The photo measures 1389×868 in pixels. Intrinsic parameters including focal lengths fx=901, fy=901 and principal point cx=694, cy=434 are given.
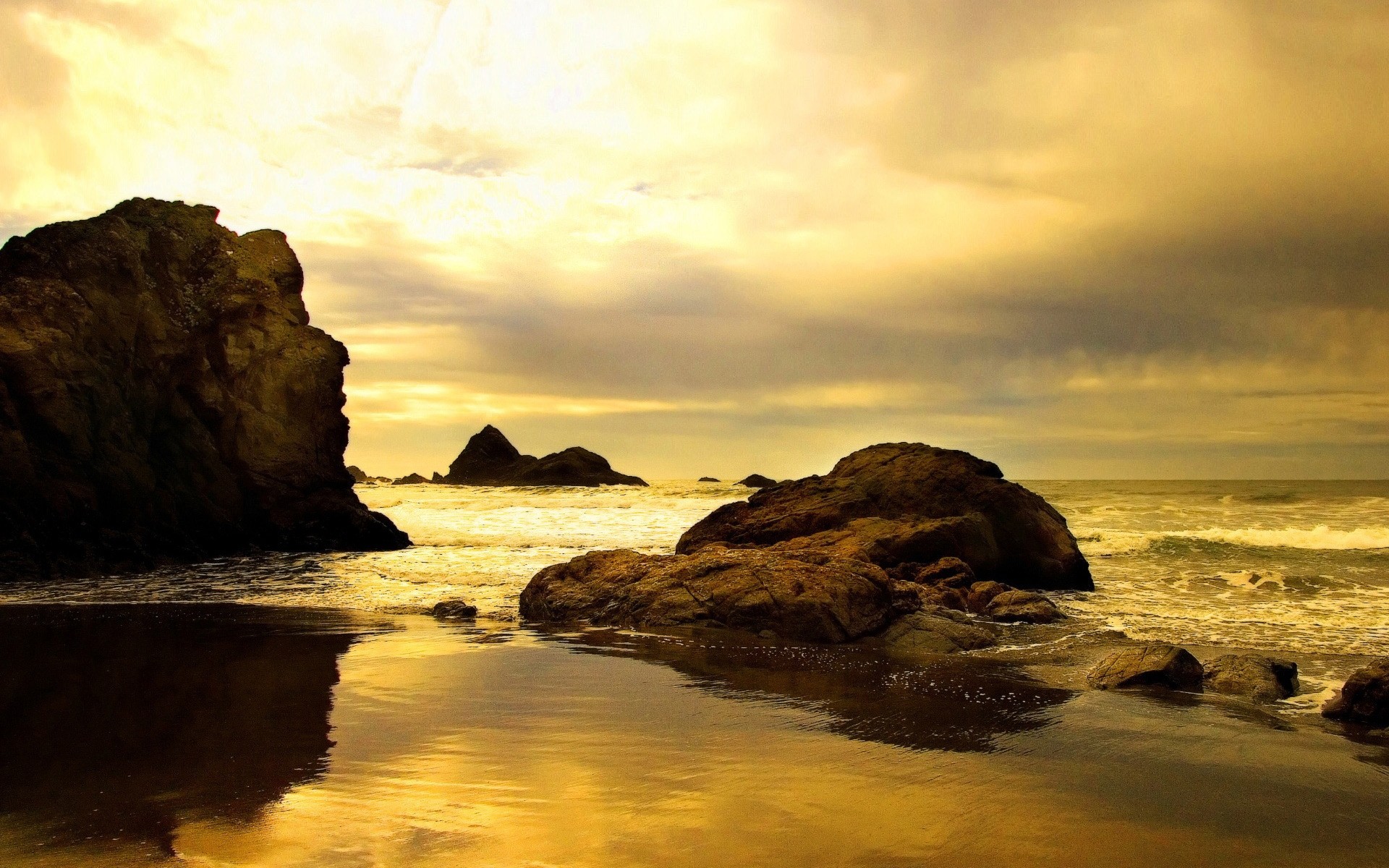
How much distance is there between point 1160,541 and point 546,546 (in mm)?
14179

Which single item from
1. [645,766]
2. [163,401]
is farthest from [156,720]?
[163,401]

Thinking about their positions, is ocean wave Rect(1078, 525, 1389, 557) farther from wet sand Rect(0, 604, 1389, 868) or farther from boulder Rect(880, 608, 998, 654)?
wet sand Rect(0, 604, 1389, 868)

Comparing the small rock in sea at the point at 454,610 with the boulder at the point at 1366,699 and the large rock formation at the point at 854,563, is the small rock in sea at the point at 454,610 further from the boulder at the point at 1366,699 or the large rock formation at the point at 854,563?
the boulder at the point at 1366,699

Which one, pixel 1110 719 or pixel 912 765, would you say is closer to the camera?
pixel 912 765

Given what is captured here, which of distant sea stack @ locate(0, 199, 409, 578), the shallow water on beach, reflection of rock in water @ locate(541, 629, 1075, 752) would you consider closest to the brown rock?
the shallow water on beach

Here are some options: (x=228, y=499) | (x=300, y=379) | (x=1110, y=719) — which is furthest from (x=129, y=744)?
(x=300, y=379)

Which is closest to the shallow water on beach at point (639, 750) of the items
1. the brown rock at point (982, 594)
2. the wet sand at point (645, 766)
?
the wet sand at point (645, 766)

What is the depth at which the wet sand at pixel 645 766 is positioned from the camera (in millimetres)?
3490

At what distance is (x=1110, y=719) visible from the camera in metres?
5.84

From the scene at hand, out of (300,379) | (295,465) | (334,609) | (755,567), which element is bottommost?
(334,609)

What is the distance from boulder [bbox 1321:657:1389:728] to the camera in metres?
5.79

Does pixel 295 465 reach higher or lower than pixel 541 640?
higher

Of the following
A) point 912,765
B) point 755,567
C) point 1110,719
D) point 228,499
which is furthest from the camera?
point 228,499

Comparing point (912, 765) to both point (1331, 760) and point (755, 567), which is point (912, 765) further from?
point (755, 567)
